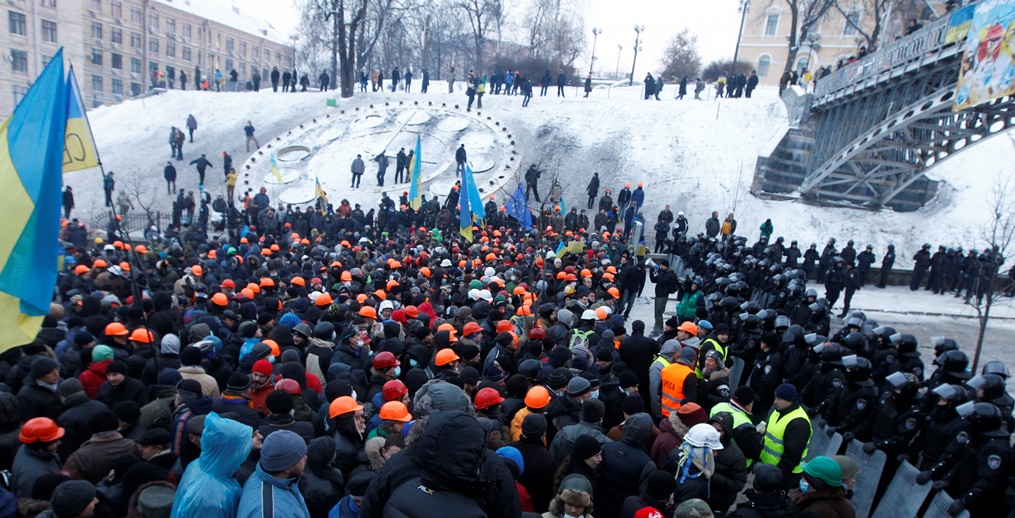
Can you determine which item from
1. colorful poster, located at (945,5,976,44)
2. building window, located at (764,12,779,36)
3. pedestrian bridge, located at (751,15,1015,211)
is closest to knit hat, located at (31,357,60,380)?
colorful poster, located at (945,5,976,44)

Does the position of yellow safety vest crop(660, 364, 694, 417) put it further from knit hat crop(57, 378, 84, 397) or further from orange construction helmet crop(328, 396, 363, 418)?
knit hat crop(57, 378, 84, 397)

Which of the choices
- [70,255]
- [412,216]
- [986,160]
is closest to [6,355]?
[70,255]

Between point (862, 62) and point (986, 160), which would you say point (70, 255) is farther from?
point (986, 160)

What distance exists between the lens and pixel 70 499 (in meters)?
3.38

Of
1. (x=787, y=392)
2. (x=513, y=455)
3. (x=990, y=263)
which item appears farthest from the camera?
(x=990, y=263)

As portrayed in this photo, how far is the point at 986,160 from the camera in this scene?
26.2 metres

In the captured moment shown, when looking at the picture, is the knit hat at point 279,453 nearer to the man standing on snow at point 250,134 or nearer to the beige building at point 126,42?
the man standing on snow at point 250,134

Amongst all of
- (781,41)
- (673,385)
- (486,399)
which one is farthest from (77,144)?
(781,41)

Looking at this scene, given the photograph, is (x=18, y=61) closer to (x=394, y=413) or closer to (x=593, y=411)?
(x=394, y=413)

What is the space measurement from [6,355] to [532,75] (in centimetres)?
4193

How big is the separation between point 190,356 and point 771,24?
56.1 meters

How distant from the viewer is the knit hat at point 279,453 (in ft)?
10.6

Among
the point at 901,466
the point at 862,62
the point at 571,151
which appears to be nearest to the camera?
the point at 901,466

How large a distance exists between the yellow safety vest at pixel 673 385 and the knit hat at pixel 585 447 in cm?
205
